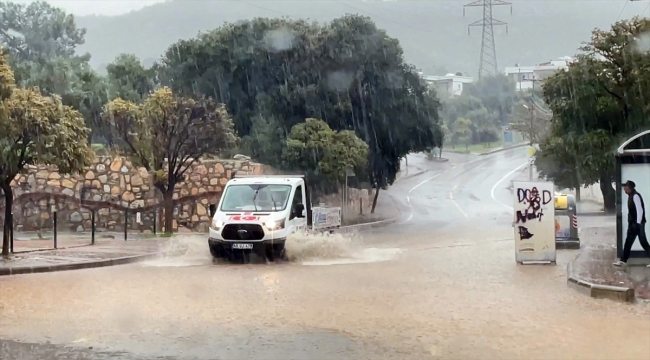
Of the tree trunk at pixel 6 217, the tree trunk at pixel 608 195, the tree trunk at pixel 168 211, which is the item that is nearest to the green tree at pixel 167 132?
the tree trunk at pixel 168 211

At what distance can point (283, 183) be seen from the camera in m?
20.5

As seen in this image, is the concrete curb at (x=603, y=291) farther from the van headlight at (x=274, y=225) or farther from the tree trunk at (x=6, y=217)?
the tree trunk at (x=6, y=217)

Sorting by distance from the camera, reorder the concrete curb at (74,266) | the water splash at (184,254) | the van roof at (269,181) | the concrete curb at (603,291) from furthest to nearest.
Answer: the van roof at (269,181) → the water splash at (184,254) → the concrete curb at (74,266) → the concrete curb at (603,291)

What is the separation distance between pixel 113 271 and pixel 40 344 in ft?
27.8

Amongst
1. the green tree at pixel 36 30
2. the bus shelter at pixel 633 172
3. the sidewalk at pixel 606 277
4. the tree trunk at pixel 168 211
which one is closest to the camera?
the sidewalk at pixel 606 277

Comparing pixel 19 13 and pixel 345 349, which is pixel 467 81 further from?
pixel 345 349

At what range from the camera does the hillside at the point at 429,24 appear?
143 metres

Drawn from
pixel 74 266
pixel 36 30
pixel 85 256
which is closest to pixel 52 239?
pixel 85 256

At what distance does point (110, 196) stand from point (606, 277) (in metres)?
20.5

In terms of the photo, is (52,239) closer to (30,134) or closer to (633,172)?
(30,134)

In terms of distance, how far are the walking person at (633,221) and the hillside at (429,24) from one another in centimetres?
12283

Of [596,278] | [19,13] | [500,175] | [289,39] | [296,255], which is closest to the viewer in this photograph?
[596,278]

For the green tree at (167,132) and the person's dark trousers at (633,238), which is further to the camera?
the green tree at (167,132)

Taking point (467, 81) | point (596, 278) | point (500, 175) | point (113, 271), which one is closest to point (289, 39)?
point (113, 271)
